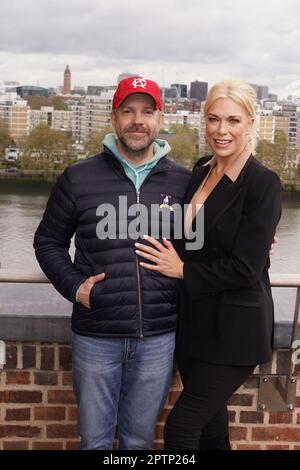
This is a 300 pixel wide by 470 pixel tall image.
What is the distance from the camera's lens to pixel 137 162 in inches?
66.3

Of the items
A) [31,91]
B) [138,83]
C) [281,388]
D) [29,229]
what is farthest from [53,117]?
[138,83]

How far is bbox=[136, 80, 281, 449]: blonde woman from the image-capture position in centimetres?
155

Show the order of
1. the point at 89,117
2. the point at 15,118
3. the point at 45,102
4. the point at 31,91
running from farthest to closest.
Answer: the point at 31,91 < the point at 45,102 < the point at 89,117 < the point at 15,118

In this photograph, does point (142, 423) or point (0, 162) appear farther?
point (0, 162)

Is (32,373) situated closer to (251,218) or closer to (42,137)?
(251,218)

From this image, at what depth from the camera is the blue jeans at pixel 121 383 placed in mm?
1665

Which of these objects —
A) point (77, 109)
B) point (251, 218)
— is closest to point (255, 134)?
point (251, 218)

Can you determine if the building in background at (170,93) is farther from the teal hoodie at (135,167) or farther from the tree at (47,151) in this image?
the teal hoodie at (135,167)

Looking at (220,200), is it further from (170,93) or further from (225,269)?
(170,93)

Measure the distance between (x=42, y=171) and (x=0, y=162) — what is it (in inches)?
172

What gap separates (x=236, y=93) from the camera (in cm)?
157

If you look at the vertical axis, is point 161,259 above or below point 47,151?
above

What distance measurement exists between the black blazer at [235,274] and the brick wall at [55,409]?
1.43ft

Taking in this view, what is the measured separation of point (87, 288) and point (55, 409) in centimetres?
58
